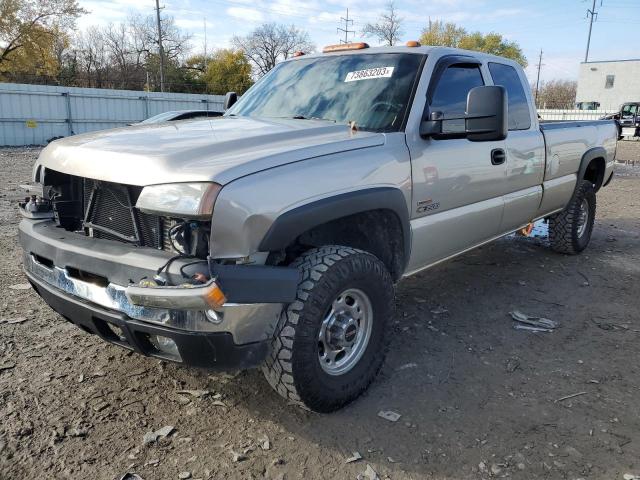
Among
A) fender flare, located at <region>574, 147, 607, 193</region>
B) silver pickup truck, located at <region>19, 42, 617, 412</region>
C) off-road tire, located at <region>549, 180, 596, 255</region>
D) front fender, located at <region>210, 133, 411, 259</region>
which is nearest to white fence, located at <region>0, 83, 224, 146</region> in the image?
off-road tire, located at <region>549, 180, 596, 255</region>

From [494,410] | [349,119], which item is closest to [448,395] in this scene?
[494,410]

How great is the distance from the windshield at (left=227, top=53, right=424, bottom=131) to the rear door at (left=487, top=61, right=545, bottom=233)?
1179 millimetres

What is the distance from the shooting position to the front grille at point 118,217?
8.32 feet

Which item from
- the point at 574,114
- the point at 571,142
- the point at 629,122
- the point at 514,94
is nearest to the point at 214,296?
the point at 514,94

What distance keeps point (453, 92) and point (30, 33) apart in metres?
46.6

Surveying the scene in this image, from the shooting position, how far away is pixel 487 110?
10.2 ft

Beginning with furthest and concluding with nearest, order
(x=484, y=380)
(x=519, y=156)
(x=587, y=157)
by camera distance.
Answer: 1. (x=587, y=157)
2. (x=519, y=156)
3. (x=484, y=380)

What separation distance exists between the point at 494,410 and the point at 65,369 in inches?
101

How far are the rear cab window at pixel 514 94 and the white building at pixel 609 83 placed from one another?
5545cm

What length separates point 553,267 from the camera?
5.75m

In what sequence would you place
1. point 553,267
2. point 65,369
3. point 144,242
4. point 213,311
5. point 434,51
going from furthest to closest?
point 553,267 → point 434,51 → point 65,369 → point 144,242 → point 213,311

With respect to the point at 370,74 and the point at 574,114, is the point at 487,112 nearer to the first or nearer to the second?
the point at 370,74

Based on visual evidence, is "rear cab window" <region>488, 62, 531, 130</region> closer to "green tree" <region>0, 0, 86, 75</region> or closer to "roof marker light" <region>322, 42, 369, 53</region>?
"roof marker light" <region>322, 42, 369, 53</region>

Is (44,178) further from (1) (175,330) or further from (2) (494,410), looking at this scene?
(2) (494,410)
